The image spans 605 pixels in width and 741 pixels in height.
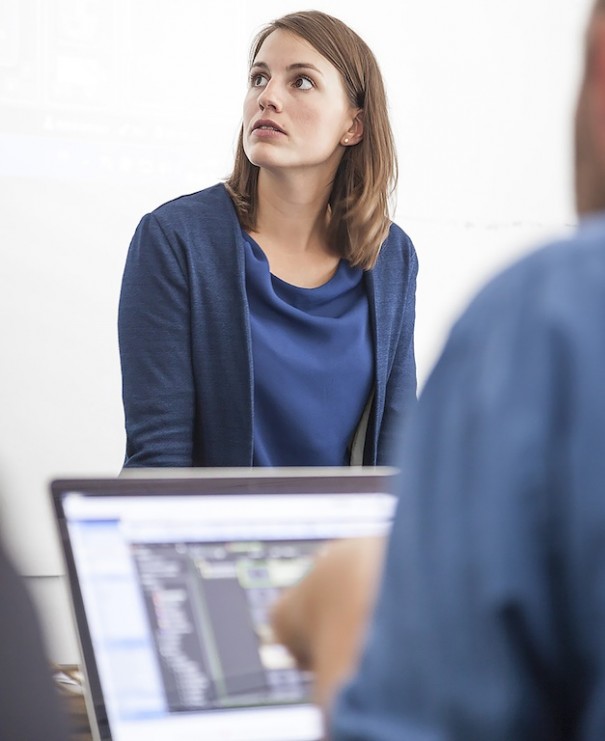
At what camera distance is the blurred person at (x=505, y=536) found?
386mm

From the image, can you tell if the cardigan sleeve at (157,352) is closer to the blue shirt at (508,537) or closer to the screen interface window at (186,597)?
the screen interface window at (186,597)

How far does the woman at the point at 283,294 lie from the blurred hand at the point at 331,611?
45.9 inches

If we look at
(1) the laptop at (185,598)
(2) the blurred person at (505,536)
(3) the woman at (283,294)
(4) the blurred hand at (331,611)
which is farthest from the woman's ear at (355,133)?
(2) the blurred person at (505,536)

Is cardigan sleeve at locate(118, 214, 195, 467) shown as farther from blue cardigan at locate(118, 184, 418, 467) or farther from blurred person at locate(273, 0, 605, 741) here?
blurred person at locate(273, 0, 605, 741)

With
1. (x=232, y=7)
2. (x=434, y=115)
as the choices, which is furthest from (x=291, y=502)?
(x=434, y=115)

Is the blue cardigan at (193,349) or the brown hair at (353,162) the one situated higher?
the brown hair at (353,162)

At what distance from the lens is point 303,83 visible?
198 cm

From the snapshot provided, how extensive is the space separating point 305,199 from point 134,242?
31cm

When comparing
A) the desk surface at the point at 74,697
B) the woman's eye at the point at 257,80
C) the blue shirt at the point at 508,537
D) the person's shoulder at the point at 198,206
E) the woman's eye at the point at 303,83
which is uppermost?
the woman's eye at the point at 257,80

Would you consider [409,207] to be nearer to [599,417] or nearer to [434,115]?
[434,115]

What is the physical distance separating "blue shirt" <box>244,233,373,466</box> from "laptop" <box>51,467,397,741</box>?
874 mm

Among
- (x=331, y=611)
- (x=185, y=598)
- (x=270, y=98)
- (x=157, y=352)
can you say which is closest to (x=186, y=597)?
(x=185, y=598)

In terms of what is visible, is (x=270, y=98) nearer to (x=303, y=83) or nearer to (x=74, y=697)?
(x=303, y=83)

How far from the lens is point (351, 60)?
201 centimetres
